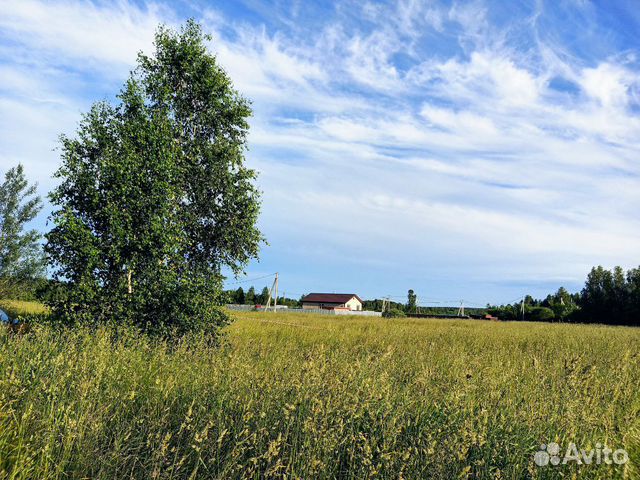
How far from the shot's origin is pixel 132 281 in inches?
502

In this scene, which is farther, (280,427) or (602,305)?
(602,305)

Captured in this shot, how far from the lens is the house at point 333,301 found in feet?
313

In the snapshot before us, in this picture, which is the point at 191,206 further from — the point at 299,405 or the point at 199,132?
the point at 299,405

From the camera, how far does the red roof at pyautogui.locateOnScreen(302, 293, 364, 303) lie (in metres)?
96.6

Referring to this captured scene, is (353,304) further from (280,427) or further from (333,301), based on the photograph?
(280,427)

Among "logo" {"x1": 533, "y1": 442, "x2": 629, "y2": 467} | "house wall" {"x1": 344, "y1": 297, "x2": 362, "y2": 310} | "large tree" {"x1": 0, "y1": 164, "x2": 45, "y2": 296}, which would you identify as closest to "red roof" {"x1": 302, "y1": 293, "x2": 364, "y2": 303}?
"house wall" {"x1": 344, "y1": 297, "x2": 362, "y2": 310}

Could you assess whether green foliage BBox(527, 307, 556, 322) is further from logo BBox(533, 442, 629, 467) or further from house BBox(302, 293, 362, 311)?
logo BBox(533, 442, 629, 467)

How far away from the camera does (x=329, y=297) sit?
9856 cm

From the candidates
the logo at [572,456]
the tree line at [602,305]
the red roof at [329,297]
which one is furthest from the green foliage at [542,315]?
the logo at [572,456]

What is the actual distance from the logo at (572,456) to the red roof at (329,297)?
299ft

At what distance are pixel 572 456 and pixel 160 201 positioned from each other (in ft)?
36.6

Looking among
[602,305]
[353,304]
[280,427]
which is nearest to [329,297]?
[353,304]

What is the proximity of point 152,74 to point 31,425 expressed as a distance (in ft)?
40.3

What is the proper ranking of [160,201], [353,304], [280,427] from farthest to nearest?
[353,304] < [160,201] < [280,427]
